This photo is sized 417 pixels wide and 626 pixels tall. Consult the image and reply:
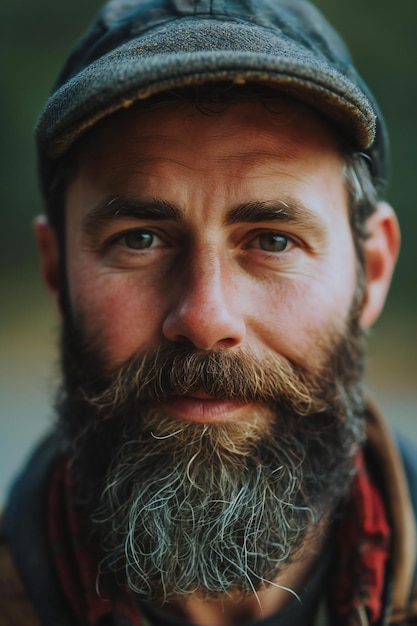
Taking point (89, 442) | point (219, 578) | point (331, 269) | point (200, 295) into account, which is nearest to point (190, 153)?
point (200, 295)

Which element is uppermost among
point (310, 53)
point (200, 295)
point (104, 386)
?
point (310, 53)

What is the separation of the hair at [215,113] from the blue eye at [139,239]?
21cm

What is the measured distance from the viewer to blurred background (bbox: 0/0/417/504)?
7.59 metres

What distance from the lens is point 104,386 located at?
176 centimetres

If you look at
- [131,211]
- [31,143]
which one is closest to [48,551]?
[131,211]

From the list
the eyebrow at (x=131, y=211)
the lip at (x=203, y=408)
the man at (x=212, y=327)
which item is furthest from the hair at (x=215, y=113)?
the lip at (x=203, y=408)

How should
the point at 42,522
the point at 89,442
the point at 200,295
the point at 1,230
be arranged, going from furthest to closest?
the point at 1,230 → the point at 42,522 → the point at 89,442 → the point at 200,295

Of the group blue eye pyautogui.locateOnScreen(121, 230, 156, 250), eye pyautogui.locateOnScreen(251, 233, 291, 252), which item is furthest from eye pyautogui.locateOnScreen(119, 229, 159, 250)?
eye pyautogui.locateOnScreen(251, 233, 291, 252)

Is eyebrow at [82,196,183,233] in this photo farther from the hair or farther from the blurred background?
the blurred background

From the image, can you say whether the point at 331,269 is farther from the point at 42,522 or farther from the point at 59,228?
the point at 42,522

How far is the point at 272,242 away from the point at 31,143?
8.01 m

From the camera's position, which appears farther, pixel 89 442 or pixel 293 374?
pixel 89 442

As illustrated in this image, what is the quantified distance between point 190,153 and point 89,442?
72 cm

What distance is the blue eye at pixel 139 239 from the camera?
1.72 meters
